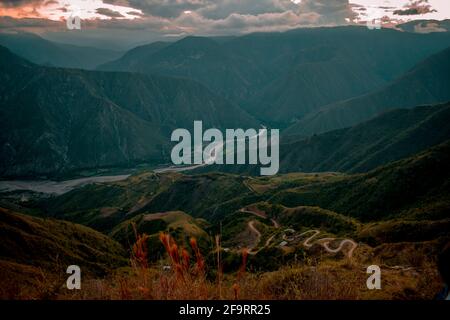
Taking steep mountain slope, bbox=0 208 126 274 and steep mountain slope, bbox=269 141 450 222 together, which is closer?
steep mountain slope, bbox=0 208 126 274

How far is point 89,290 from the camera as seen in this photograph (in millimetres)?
7418

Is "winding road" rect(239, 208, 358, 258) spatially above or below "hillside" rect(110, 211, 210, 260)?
above

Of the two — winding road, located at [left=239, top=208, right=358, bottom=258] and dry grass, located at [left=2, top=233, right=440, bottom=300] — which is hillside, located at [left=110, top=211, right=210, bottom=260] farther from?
dry grass, located at [left=2, top=233, right=440, bottom=300]

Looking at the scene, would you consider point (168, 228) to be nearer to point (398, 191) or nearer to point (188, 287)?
point (398, 191)

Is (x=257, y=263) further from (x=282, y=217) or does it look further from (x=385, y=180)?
(x=385, y=180)

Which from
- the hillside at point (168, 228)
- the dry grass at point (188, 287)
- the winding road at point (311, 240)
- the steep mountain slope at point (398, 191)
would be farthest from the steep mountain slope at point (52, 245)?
the dry grass at point (188, 287)

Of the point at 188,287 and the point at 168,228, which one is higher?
the point at 188,287

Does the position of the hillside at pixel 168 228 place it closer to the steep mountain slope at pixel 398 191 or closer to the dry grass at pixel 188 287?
the steep mountain slope at pixel 398 191

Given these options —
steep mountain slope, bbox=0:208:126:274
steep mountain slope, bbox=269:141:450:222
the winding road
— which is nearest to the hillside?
steep mountain slope, bbox=0:208:126:274

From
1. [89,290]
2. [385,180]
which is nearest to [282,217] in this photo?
[385,180]

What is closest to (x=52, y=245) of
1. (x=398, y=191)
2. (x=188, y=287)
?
(x=398, y=191)

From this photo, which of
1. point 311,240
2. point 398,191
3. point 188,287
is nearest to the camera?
point 188,287
